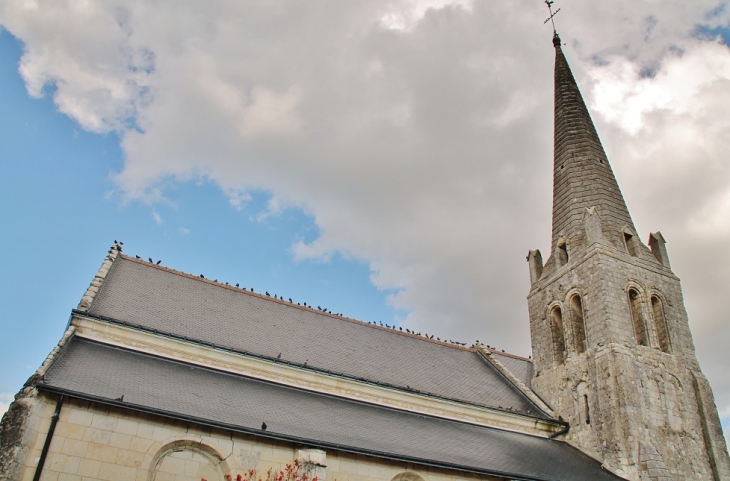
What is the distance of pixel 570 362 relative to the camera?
61.1ft

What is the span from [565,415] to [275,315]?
10347 millimetres

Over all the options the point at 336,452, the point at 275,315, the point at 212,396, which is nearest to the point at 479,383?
the point at 275,315

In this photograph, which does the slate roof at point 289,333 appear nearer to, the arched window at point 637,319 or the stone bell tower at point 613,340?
the stone bell tower at point 613,340

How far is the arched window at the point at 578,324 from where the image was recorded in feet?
61.4

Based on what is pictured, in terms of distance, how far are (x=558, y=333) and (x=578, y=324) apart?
103 cm

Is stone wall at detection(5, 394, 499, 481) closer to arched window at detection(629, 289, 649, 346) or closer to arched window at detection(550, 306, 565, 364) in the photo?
arched window at detection(550, 306, 565, 364)

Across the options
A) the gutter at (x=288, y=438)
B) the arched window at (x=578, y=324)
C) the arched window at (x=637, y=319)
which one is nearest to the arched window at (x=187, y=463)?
the gutter at (x=288, y=438)

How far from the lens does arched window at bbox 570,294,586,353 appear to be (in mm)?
18703

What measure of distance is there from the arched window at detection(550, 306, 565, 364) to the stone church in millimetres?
53

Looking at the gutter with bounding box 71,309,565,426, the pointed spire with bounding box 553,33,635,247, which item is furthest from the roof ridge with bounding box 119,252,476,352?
the pointed spire with bounding box 553,33,635,247

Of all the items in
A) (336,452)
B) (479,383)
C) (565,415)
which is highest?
(479,383)

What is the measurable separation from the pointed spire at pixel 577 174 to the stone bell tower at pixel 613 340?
54 mm

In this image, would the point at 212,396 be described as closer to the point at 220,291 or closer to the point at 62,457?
the point at 62,457

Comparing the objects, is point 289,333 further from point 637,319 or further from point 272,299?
point 637,319
